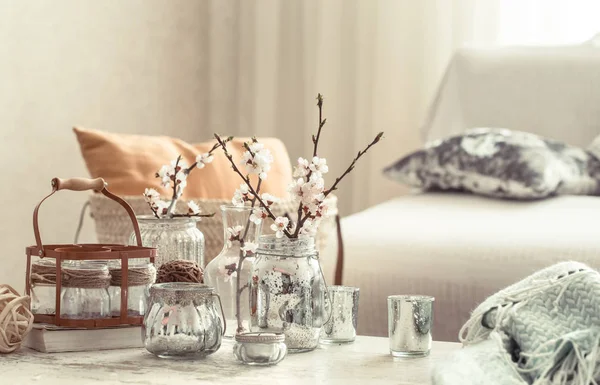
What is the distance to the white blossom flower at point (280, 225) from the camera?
42.4 inches

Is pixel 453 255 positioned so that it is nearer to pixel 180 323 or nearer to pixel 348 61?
pixel 180 323

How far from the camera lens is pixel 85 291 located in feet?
3.64

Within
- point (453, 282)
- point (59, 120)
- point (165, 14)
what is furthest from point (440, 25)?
point (453, 282)

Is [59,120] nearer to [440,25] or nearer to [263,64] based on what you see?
[263,64]

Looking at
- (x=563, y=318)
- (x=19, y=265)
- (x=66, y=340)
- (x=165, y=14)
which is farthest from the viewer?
(x=165, y=14)

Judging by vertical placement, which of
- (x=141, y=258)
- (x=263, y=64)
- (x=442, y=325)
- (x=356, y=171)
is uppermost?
(x=263, y=64)

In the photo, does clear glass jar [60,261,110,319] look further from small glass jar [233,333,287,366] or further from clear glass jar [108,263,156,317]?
small glass jar [233,333,287,366]

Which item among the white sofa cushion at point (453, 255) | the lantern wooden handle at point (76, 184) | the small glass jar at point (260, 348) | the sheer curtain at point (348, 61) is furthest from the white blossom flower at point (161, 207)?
the sheer curtain at point (348, 61)

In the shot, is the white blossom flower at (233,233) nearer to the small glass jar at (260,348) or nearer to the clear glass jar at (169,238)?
the clear glass jar at (169,238)

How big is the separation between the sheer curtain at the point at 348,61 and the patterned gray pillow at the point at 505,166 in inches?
30.5

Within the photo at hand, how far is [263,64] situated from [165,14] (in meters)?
0.45

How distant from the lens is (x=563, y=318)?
94cm

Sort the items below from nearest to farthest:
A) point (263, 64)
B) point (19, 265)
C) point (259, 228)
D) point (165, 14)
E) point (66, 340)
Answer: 1. point (66, 340)
2. point (259, 228)
3. point (19, 265)
4. point (165, 14)
5. point (263, 64)

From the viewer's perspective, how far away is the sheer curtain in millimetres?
3051
